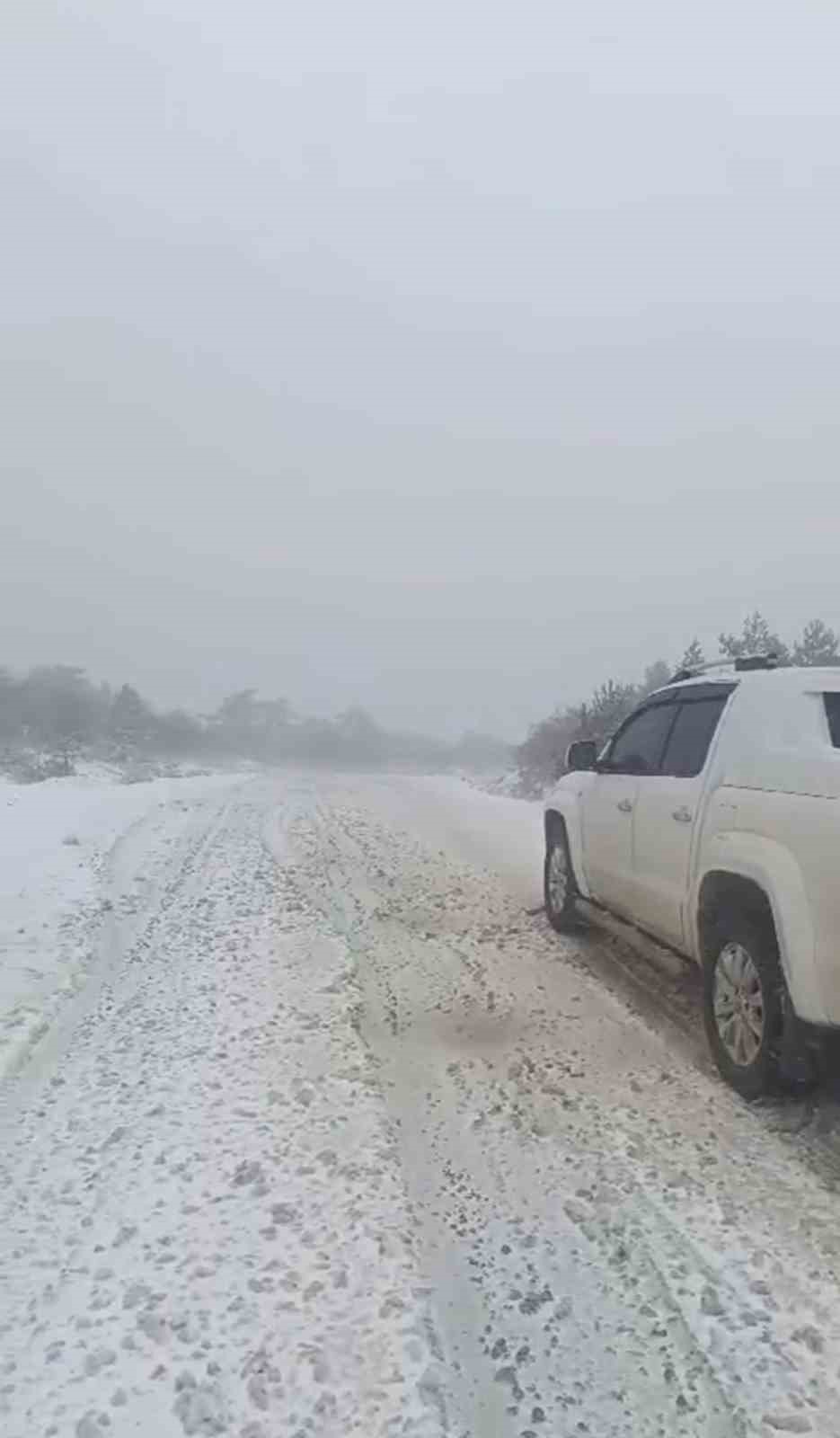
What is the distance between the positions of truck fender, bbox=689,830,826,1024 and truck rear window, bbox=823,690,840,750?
47 cm

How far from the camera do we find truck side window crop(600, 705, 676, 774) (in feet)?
19.2

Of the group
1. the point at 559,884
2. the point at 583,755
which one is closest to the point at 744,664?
the point at 583,755

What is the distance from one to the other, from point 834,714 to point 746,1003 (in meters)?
1.27

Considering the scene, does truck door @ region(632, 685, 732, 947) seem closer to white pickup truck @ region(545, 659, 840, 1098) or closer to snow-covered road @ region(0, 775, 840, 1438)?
white pickup truck @ region(545, 659, 840, 1098)

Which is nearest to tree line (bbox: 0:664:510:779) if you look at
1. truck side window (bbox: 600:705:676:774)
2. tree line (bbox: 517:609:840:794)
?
tree line (bbox: 517:609:840:794)

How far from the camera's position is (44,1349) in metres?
2.68

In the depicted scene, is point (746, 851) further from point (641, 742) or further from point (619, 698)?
point (619, 698)

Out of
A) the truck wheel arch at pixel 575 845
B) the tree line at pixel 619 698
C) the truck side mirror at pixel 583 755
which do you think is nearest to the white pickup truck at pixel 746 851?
the truck wheel arch at pixel 575 845

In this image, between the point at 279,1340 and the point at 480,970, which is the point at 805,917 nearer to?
the point at 279,1340

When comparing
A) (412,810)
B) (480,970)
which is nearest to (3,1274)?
(480,970)

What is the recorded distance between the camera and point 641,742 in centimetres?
623

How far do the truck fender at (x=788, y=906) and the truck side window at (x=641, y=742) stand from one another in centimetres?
151

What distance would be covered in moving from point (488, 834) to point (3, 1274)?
33.0 ft

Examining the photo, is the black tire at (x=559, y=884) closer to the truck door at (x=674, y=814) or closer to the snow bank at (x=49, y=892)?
the truck door at (x=674, y=814)
